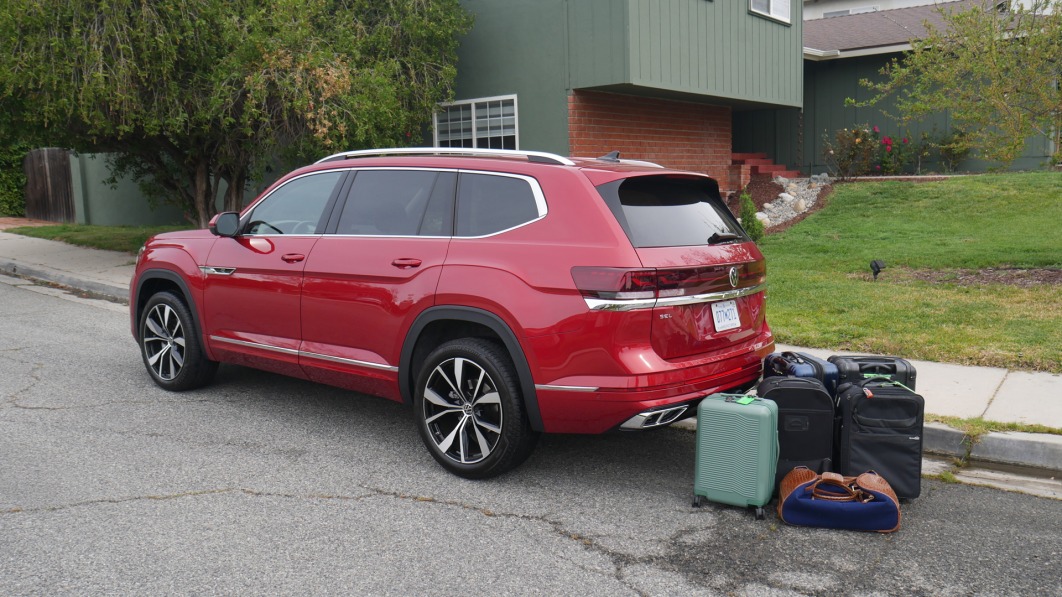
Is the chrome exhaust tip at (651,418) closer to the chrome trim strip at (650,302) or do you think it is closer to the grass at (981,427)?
the chrome trim strip at (650,302)

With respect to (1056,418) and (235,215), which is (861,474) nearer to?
(1056,418)

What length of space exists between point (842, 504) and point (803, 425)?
1.67ft

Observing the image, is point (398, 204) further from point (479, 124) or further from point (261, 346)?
point (479, 124)

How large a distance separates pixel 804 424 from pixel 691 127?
13172 mm

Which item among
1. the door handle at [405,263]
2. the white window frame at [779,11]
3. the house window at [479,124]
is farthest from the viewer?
the white window frame at [779,11]

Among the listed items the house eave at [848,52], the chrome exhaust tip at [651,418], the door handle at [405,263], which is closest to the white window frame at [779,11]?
the house eave at [848,52]

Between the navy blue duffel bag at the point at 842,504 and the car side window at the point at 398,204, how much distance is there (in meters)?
2.33

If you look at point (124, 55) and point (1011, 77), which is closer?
point (1011, 77)

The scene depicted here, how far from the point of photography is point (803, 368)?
4887mm

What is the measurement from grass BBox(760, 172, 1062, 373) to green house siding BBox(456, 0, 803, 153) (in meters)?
3.04

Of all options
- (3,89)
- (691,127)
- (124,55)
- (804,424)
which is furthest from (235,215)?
(691,127)

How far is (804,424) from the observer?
15.2 ft

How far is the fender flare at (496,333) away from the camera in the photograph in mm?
4605

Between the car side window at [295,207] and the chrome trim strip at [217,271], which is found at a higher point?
the car side window at [295,207]
